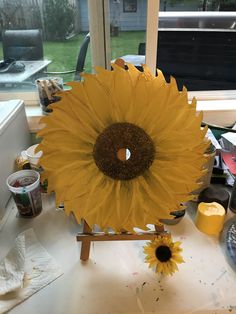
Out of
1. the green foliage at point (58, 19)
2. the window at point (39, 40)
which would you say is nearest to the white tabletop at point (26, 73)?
the window at point (39, 40)

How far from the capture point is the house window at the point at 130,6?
2.81 ft

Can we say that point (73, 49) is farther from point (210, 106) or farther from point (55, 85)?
point (210, 106)

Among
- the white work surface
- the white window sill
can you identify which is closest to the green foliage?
the white window sill

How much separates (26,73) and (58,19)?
0.23m

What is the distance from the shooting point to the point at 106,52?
95 cm

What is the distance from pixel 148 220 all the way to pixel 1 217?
1.38 feet

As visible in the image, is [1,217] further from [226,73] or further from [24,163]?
[226,73]

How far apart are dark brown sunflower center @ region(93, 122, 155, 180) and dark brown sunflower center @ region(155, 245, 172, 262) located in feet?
0.60

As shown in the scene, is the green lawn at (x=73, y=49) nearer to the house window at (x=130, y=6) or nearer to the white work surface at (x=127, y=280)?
the house window at (x=130, y=6)

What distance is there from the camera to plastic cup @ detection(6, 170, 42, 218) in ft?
2.09

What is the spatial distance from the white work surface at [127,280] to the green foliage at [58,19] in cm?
68

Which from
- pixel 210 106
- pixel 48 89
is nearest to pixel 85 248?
pixel 48 89

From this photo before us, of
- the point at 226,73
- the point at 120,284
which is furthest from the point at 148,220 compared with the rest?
the point at 226,73

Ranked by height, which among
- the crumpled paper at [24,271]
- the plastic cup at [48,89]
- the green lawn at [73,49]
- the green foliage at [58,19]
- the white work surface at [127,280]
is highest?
the green foliage at [58,19]
